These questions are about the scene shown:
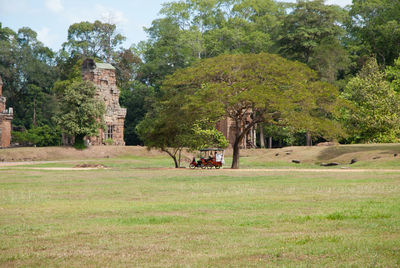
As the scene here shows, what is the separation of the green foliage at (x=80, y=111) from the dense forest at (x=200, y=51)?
746 millimetres

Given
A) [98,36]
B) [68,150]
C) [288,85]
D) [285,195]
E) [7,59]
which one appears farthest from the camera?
[98,36]

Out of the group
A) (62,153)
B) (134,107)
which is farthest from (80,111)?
(134,107)

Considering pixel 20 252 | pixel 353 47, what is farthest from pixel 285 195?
pixel 353 47

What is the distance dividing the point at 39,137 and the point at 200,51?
2684 cm

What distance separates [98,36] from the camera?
277 ft

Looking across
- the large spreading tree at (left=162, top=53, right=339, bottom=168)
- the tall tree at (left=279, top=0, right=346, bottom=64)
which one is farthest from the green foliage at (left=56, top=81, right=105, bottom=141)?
the tall tree at (left=279, top=0, right=346, bottom=64)

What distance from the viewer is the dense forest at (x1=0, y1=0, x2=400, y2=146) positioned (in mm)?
63906

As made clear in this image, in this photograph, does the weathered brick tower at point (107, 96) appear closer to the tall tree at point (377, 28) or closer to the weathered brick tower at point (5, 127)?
the weathered brick tower at point (5, 127)

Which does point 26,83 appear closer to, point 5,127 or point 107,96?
point 5,127

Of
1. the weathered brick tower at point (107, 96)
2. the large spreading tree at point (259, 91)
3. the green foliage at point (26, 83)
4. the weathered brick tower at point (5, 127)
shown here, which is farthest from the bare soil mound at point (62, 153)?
the green foliage at point (26, 83)

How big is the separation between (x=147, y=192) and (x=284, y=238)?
9642mm

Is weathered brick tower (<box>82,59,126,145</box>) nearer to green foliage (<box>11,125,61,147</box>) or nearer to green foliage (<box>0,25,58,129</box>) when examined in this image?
green foliage (<box>11,125,61,147</box>)

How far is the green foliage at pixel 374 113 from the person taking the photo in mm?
43969

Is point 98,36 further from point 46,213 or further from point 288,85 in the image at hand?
point 46,213
